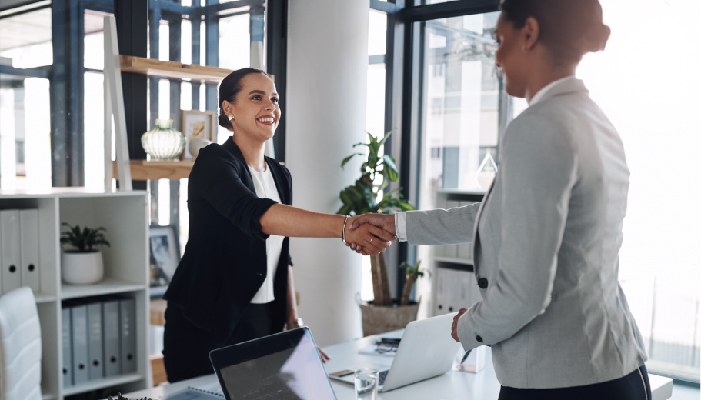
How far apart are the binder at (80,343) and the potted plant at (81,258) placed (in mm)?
133

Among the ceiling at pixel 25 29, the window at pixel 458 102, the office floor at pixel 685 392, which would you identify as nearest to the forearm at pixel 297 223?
the ceiling at pixel 25 29

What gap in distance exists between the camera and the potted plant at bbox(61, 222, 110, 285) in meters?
2.79

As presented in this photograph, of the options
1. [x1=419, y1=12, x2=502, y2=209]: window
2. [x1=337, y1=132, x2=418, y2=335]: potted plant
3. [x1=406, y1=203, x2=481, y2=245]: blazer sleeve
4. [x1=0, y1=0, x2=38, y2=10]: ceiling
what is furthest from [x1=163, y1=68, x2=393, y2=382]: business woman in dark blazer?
[x1=419, y1=12, x2=502, y2=209]: window

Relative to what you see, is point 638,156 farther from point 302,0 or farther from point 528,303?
point 528,303

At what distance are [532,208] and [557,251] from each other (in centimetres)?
8

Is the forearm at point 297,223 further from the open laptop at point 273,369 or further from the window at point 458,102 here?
the window at point 458,102

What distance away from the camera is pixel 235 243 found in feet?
6.59

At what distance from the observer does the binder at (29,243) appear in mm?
2619

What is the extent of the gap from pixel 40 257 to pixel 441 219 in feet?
6.24

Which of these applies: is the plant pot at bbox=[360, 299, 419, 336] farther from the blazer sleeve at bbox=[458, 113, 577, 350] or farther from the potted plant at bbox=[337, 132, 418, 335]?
the blazer sleeve at bbox=[458, 113, 577, 350]

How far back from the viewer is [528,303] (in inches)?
39.0

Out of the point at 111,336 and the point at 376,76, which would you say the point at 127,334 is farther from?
the point at 376,76

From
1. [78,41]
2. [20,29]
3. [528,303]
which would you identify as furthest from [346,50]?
[528,303]

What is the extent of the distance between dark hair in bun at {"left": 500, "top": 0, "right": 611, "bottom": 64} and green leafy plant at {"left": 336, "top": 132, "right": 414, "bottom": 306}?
3.14m
